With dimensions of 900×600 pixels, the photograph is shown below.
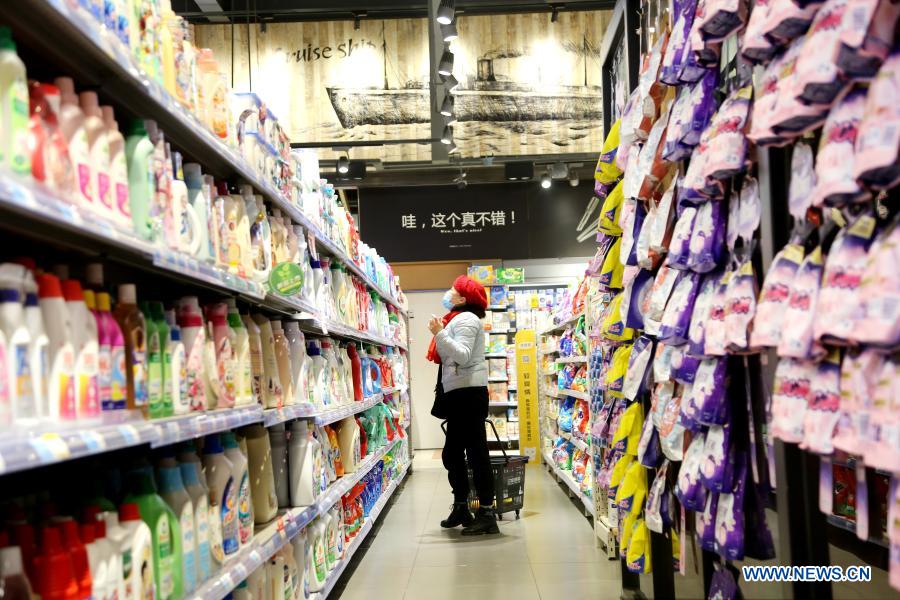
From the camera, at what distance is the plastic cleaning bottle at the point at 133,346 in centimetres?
187

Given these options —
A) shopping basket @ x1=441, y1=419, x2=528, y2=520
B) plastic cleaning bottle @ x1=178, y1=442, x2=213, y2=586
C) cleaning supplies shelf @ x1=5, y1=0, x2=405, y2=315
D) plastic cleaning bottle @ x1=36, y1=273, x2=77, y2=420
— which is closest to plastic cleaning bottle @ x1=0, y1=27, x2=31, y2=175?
cleaning supplies shelf @ x1=5, y1=0, x2=405, y2=315

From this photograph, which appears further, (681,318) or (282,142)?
(282,142)

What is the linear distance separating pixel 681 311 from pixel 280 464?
6.22ft

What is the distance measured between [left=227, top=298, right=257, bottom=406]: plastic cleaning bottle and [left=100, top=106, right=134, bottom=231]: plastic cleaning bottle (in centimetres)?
86

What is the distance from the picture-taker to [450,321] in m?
5.92

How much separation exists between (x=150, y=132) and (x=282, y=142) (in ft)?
4.77

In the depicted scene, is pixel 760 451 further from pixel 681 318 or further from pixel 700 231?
pixel 700 231

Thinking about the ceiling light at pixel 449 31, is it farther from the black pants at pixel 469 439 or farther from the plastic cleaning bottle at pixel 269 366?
the plastic cleaning bottle at pixel 269 366

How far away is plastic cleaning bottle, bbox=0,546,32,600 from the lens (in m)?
1.42

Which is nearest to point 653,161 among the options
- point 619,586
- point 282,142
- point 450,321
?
point 282,142

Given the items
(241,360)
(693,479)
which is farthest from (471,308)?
(693,479)

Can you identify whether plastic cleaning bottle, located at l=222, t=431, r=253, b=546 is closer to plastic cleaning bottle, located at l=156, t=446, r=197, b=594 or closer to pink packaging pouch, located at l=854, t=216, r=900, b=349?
plastic cleaning bottle, located at l=156, t=446, r=197, b=594

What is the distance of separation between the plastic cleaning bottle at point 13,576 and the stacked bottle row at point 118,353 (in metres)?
0.24

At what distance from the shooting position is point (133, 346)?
1891 mm
